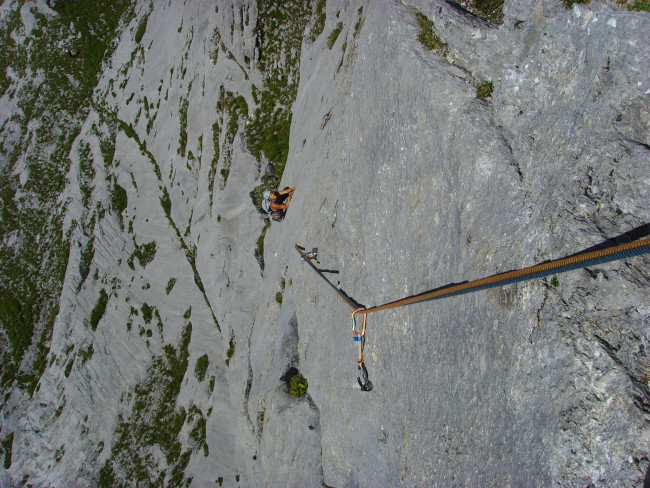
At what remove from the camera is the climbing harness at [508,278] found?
5.06 metres

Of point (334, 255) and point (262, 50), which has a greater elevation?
point (262, 50)

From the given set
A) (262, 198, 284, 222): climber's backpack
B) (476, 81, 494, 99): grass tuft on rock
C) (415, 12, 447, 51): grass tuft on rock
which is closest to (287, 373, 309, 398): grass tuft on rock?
(262, 198, 284, 222): climber's backpack

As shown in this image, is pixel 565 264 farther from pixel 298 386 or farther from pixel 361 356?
pixel 298 386

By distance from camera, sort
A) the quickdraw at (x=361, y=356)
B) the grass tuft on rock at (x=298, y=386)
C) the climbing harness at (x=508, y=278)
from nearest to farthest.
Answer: the climbing harness at (x=508, y=278) → the quickdraw at (x=361, y=356) → the grass tuft on rock at (x=298, y=386)

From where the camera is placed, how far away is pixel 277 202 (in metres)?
19.7

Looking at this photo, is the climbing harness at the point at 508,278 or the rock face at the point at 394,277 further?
the rock face at the point at 394,277

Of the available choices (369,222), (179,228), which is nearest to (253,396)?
(369,222)

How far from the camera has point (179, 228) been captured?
28172mm

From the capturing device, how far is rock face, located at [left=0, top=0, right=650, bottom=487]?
6.38m

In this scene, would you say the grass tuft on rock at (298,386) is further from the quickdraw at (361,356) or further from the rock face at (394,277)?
the quickdraw at (361,356)

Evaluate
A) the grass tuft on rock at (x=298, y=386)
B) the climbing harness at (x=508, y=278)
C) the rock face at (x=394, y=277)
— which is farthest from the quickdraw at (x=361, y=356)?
the grass tuft on rock at (x=298, y=386)

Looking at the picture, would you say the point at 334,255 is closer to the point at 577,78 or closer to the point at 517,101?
the point at 517,101

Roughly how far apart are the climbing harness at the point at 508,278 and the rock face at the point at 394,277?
368 mm

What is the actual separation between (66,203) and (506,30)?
35535mm
